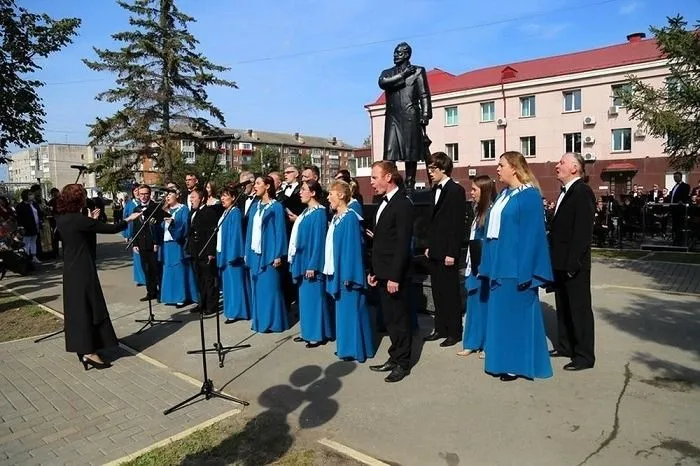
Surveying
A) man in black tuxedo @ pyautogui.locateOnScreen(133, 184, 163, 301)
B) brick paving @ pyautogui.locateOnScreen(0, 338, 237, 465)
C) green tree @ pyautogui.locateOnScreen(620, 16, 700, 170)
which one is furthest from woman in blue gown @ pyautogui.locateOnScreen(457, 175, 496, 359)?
green tree @ pyautogui.locateOnScreen(620, 16, 700, 170)

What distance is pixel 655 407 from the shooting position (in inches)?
161

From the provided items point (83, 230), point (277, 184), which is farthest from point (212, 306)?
point (83, 230)

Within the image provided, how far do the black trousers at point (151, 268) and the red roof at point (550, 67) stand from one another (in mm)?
32682

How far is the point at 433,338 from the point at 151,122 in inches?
1079

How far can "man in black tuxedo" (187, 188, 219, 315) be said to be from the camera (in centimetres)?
753

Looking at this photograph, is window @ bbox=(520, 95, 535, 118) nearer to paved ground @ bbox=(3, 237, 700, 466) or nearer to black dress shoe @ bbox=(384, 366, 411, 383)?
paved ground @ bbox=(3, 237, 700, 466)

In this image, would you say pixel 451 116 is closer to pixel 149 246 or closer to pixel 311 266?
pixel 149 246

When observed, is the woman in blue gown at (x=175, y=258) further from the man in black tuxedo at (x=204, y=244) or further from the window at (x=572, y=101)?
the window at (x=572, y=101)

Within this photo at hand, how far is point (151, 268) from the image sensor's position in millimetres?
8961

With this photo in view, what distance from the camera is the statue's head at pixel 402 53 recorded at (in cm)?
806

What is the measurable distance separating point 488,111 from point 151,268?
3582cm

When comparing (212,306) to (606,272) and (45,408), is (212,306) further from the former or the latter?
(606,272)

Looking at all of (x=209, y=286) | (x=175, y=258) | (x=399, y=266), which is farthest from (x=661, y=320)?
(x=175, y=258)

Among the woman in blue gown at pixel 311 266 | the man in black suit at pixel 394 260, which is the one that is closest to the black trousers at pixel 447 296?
the man in black suit at pixel 394 260
